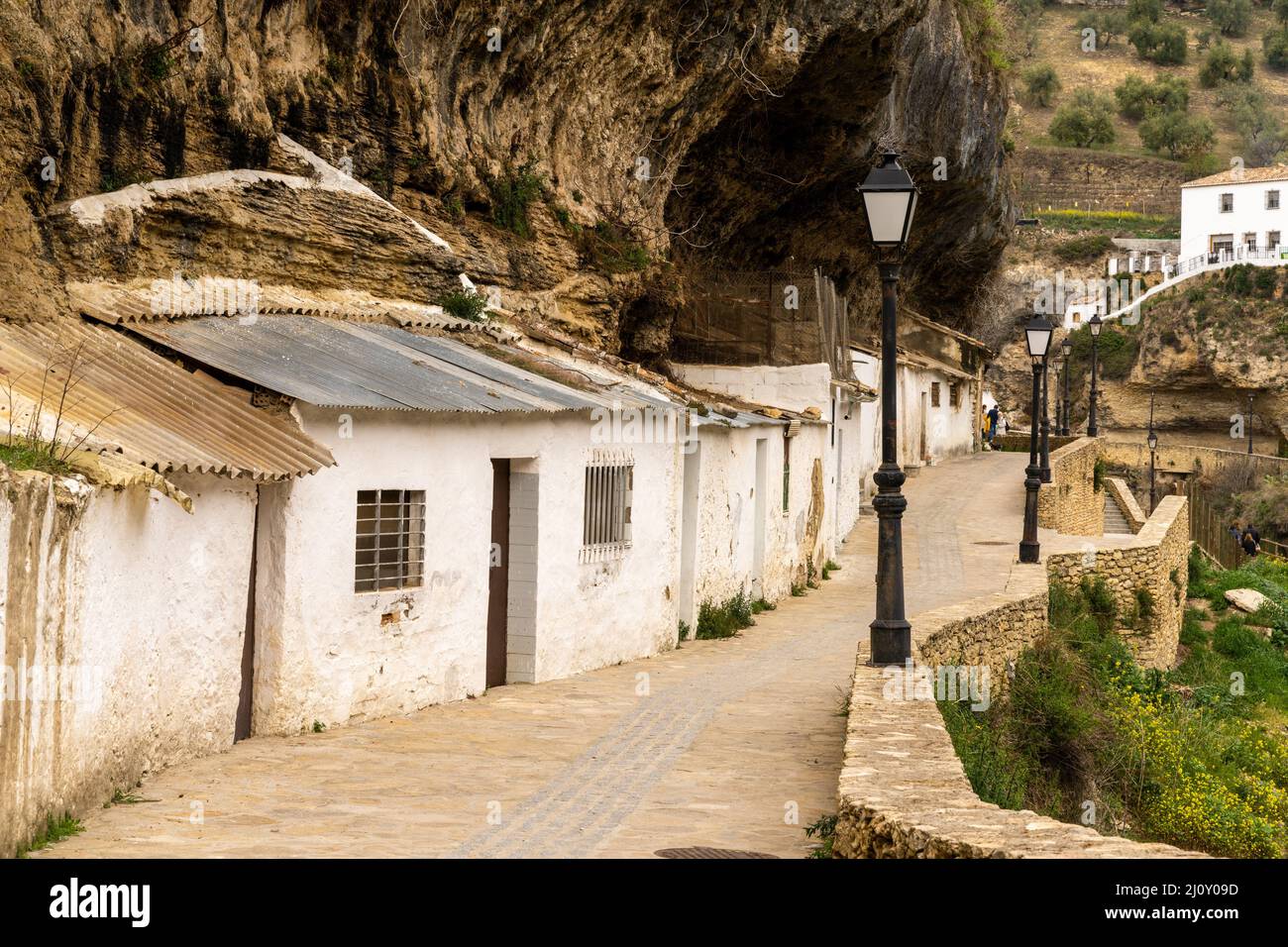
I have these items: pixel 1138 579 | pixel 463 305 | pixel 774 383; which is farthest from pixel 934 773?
pixel 774 383

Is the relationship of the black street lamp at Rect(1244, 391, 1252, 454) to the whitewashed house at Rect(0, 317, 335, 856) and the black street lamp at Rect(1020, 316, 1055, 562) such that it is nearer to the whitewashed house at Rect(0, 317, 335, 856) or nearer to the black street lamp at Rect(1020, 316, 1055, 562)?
the black street lamp at Rect(1020, 316, 1055, 562)

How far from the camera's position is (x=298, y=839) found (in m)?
7.32

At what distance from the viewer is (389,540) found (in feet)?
36.5

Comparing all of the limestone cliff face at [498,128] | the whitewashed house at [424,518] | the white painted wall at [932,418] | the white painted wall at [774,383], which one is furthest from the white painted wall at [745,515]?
the white painted wall at [932,418]

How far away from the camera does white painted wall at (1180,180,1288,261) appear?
7469 cm

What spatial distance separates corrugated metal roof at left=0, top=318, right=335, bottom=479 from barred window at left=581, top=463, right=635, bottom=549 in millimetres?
4241

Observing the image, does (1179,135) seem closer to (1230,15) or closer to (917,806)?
(1230,15)

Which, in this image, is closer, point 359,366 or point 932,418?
point 359,366

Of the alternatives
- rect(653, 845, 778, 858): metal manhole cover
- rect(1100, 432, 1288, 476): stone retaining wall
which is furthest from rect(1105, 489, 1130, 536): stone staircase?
rect(653, 845, 778, 858): metal manhole cover

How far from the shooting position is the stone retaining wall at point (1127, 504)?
3497 centimetres

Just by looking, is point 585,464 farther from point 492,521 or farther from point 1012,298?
point 1012,298

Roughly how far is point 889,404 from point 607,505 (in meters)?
4.30

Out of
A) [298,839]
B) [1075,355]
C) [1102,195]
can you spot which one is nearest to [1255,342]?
[1075,355]

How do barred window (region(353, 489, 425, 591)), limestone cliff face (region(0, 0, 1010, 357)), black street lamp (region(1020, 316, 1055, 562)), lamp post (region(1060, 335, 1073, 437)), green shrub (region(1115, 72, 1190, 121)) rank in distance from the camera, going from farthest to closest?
green shrub (region(1115, 72, 1190, 121))
lamp post (region(1060, 335, 1073, 437))
black street lamp (region(1020, 316, 1055, 562))
limestone cliff face (region(0, 0, 1010, 357))
barred window (region(353, 489, 425, 591))
